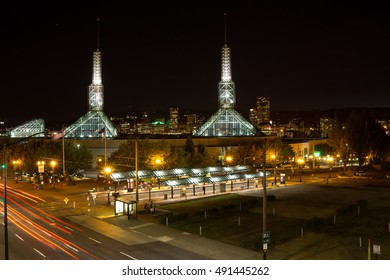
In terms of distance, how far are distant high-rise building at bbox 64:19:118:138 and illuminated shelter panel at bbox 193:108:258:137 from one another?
26.4 metres

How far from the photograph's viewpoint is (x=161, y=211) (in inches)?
1566

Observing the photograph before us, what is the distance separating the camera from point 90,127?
124938 millimetres

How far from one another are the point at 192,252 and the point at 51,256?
26.0ft

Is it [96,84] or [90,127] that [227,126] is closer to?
[96,84]

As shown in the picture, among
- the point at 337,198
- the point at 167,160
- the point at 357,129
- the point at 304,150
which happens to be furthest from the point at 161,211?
the point at 304,150

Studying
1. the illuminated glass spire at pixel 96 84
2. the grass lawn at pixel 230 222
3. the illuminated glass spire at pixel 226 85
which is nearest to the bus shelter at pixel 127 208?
the grass lawn at pixel 230 222

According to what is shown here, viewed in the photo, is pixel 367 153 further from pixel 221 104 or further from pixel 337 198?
pixel 221 104

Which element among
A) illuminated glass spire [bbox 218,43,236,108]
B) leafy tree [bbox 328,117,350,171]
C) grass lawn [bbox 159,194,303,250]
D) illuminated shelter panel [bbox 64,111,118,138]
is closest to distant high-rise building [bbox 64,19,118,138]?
illuminated shelter panel [bbox 64,111,118,138]

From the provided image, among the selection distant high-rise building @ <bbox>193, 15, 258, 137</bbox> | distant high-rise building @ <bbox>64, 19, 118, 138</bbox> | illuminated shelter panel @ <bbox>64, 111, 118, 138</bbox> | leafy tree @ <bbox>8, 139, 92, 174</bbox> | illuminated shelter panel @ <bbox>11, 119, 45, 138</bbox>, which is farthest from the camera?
illuminated shelter panel @ <bbox>11, 119, 45, 138</bbox>

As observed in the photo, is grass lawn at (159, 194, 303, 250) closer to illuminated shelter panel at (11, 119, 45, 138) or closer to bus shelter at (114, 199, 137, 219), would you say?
bus shelter at (114, 199, 137, 219)

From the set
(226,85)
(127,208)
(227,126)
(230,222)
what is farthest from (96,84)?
(230,222)

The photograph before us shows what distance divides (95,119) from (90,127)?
3.31m

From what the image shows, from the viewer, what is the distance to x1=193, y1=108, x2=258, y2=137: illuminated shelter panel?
406 feet

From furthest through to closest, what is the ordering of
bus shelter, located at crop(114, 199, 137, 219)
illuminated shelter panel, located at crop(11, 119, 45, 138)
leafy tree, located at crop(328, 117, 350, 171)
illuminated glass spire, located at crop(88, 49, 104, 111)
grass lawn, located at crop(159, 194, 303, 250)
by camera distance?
illuminated shelter panel, located at crop(11, 119, 45, 138)
illuminated glass spire, located at crop(88, 49, 104, 111)
leafy tree, located at crop(328, 117, 350, 171)
bus shelter, located at crop(114, 199, 137, 219)
grass lawn, located at crop(159, 194, 303, 250)
